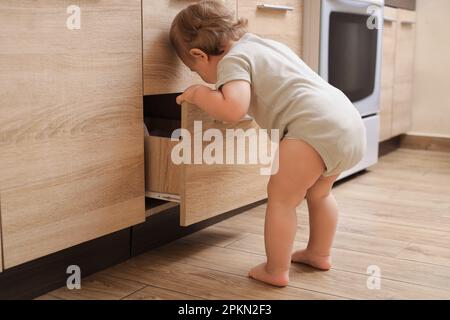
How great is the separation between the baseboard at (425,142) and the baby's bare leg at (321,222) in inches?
68.9

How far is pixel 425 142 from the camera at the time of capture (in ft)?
9.55

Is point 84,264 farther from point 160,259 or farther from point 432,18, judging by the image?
point 432,18

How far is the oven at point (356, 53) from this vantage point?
1.94 m

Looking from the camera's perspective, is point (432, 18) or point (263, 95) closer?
point (263, 95)

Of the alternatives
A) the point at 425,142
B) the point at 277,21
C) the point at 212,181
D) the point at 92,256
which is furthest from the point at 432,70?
the point at 92,256

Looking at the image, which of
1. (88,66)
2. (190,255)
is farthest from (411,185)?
(88,66)

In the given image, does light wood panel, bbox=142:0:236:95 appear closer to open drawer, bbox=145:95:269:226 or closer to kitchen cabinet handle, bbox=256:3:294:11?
open drawer, bbox=145:95:269:226

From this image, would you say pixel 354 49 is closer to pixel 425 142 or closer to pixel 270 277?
pixel 425 142

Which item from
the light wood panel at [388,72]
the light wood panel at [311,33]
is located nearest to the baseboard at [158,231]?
the light wood panel at [311,33]

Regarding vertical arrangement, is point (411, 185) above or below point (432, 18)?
below

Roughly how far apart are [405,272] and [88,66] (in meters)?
0.81

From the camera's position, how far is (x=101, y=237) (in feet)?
4.19

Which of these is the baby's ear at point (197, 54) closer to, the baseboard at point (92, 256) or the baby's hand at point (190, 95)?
the baby's hand at point (190, 95)

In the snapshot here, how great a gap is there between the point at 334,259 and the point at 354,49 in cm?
100
